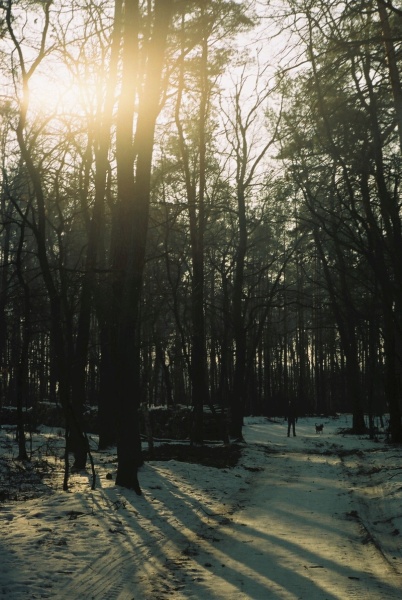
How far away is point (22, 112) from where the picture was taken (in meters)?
13.4

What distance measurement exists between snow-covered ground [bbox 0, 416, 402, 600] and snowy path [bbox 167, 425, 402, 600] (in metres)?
0.02

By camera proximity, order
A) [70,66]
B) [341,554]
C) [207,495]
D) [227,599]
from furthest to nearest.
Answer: [70,66]
[207,495]
[341,554]
[227,599]

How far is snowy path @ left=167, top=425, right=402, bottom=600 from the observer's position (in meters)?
5.19

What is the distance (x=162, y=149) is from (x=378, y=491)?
14414 mm

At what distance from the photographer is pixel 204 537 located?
731 cm

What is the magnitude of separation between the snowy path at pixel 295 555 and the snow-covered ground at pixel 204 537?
0.05 ft

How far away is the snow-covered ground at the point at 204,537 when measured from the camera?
208 inches

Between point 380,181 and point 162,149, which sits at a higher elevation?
point 162,149

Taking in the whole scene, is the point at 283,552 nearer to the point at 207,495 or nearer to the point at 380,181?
the point at 207,495

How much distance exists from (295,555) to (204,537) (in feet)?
4.36

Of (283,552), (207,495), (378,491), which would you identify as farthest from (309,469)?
(283,552)

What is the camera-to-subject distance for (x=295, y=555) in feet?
21.0

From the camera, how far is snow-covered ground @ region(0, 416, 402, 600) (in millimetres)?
5285

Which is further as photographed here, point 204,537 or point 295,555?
point 204,537
